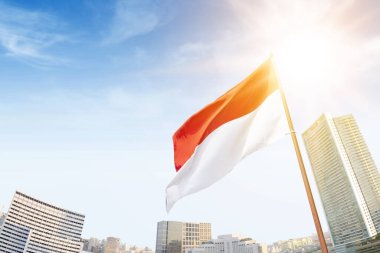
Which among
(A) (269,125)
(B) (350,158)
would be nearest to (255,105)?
(A) (269,125)

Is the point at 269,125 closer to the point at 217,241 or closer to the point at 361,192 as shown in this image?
the point at 217,241

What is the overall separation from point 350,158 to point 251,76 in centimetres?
21799

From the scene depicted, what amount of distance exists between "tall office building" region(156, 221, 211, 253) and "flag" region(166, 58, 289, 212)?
180594mm

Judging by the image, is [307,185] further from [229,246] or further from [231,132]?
[229,246]

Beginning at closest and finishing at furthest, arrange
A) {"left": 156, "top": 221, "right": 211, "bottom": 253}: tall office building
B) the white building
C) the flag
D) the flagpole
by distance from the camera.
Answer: the flagpole, the flag, the white building, {"left": 156, "top": 221, "right": 211, "bottom": 253}: tall office building

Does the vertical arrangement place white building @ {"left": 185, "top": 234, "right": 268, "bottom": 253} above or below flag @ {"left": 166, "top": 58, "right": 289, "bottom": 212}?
above

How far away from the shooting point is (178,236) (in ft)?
600

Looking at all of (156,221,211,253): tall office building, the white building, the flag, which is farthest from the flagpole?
(156,221,211,253): tall office building

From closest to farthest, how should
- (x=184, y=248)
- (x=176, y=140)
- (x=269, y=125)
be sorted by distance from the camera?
(x=269, y=125), (x=176, y=140), (x=184, y=248)

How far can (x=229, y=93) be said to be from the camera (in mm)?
8562

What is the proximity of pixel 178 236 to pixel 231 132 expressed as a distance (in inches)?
7363

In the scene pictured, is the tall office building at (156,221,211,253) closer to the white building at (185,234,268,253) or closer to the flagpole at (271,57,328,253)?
the white building at (185,234,268,253)

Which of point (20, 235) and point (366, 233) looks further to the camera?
point (20, 235)

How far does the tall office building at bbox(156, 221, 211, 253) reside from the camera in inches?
6969
